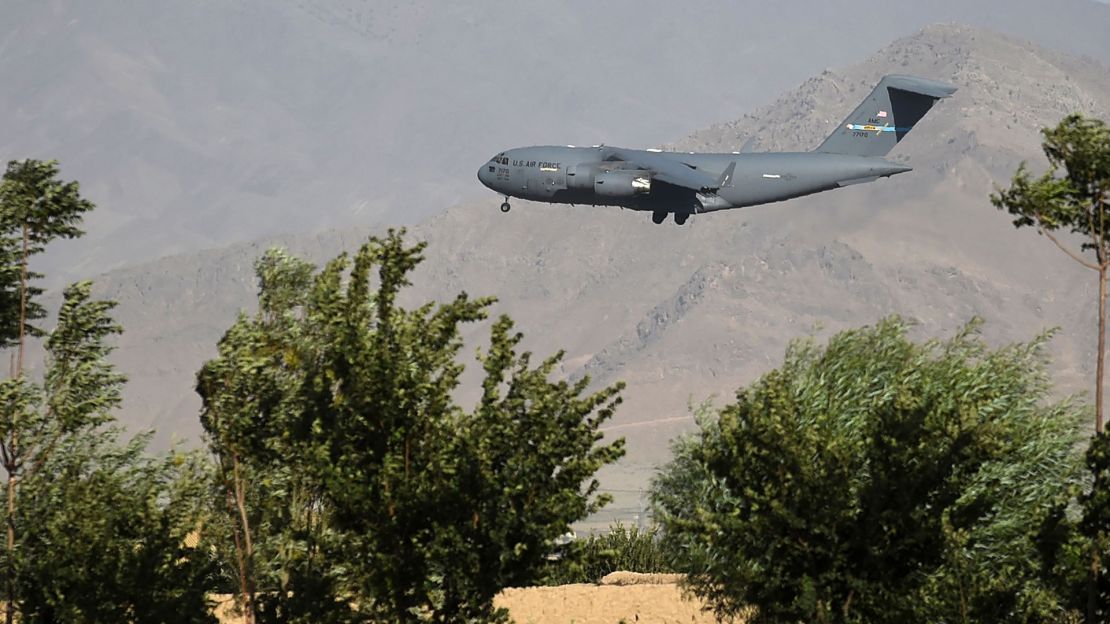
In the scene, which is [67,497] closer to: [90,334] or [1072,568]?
[90,334]

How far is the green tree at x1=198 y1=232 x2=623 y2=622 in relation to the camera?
27.1 metres

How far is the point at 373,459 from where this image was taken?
27984 millimetres

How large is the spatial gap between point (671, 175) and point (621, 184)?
15.0 ft

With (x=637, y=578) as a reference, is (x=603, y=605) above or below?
below

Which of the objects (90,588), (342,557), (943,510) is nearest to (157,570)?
(90,588)

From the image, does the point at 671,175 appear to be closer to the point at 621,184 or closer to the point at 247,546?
the point at 621,184

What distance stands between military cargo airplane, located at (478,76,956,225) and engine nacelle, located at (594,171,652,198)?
5 cm

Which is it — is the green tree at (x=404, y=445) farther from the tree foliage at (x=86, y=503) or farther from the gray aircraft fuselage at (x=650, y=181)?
the gray aircraft fuselage at (x=650, y=181)

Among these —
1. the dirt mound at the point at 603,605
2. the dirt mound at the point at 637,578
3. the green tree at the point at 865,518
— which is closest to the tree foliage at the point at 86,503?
the green tree at the point at 865,518

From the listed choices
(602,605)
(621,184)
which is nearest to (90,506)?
(602,605)

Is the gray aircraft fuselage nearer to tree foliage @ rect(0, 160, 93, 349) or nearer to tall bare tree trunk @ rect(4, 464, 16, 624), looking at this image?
tree foliage @ rect(0, 160, 93, 349)

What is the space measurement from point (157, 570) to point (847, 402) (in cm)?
1934

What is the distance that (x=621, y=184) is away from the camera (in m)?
76.2

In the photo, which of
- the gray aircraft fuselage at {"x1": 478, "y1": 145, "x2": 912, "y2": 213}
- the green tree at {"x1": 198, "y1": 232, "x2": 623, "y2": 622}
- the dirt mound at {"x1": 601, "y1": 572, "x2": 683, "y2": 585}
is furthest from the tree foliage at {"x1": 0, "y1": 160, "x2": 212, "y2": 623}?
the gray aircraft fuselage at {"x1": 478, "y1": 145, "x2": 912, "y2": 213}
